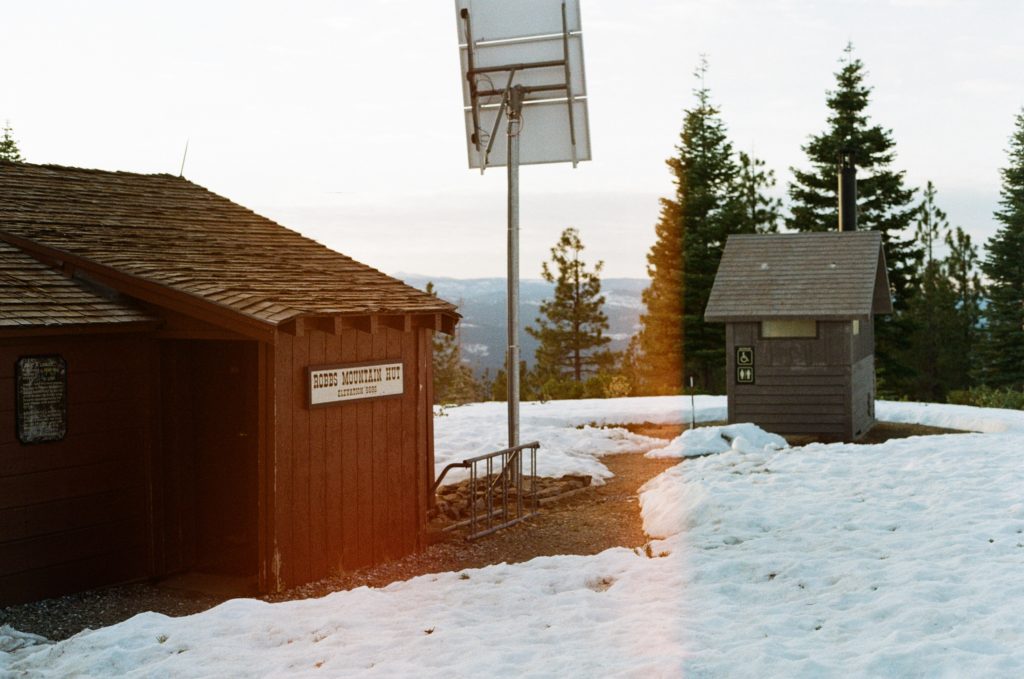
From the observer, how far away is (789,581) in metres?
A: 9.15

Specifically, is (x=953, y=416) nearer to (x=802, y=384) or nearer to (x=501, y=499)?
(x=802, y=384)

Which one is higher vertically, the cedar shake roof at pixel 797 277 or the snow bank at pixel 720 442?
the cedar shake roof at pixel 797 277

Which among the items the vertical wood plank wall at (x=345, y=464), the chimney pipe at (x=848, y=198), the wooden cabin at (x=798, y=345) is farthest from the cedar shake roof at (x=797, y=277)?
the vertical wood plank wall at (x=345, y=464)

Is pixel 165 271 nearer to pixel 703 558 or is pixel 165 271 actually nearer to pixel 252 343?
pixel 252 343

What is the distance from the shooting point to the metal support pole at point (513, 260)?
1381 centimetres

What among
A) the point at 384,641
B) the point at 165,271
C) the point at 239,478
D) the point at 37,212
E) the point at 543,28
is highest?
the point at 543,28

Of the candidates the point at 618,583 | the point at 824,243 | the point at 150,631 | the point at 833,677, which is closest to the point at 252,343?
the point at 150,631

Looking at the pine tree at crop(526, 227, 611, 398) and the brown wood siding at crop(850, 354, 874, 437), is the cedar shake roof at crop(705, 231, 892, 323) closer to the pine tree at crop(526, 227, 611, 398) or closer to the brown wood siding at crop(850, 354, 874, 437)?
the brown wood siding at crop(850, 354, 874, 437)

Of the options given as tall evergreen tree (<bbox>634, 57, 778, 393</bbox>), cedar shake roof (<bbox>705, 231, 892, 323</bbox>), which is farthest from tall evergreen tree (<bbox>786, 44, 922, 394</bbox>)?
cedar shake roof (<bbox>705, 231, 892, 323</bbox>)

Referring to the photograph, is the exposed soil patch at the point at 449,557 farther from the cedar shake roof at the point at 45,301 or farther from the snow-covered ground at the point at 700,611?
the cedar shake roof at the point at 45,301

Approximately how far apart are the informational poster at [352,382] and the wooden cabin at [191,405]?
21 millimetres

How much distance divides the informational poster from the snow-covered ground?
6.44 feet

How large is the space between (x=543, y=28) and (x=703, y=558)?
7937 millimetres

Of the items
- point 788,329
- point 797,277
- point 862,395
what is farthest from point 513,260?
point 862,395
